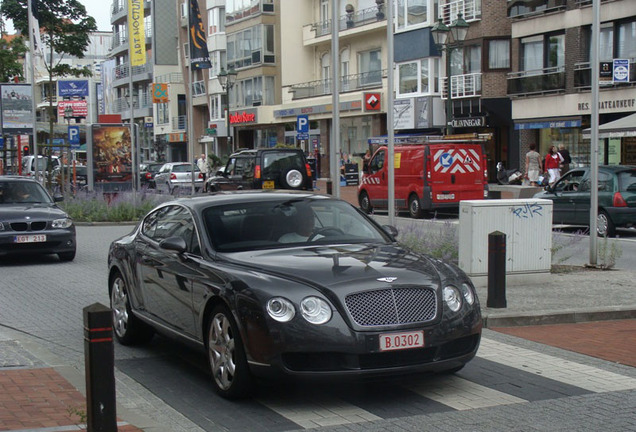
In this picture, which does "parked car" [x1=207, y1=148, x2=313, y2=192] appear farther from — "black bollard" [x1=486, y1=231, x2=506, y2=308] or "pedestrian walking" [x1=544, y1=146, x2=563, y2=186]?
"black bollard" [x1=486, y1=231, x2=506, y2=308]

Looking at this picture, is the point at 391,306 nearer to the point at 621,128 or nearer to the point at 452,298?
the point at 452,298

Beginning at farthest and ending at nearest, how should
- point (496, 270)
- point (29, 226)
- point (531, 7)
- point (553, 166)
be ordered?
1. point (531, 7)
2. point (553, 166)
3. point (29, 226)
4. point (496, 270)

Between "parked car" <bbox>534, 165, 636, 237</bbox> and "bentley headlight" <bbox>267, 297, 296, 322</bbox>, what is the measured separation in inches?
589

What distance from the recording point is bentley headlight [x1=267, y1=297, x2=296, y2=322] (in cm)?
626

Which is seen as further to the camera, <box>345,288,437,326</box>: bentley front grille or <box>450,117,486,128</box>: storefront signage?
<box>450,117,486,128</box>: storefront signage

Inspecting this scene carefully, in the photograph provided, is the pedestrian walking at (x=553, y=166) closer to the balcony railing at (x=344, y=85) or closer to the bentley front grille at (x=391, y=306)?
the balcony railing at (x=344, y=85)

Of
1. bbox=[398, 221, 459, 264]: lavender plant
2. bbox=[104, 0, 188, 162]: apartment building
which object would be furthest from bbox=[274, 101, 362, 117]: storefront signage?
→ bbox=[398, 221, 459, 264]: lavender plant

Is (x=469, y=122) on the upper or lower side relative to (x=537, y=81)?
lower

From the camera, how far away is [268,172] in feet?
95.7

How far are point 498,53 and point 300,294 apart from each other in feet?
127

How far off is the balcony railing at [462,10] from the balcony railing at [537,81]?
3.59 metres

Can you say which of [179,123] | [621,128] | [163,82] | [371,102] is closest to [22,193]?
[621,128]

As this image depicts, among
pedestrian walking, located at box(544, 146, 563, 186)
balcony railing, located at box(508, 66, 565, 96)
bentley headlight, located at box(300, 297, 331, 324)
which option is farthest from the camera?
balcony railing, located at box(508, 66, 565, 96)

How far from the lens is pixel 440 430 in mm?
5832
